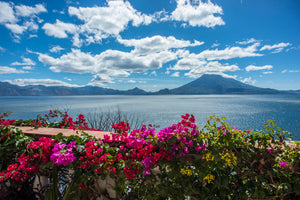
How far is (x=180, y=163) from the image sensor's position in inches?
46.0

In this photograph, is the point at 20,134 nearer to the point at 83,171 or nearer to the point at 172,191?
the point at 83,171

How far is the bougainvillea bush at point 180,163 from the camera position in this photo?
109 centimetres

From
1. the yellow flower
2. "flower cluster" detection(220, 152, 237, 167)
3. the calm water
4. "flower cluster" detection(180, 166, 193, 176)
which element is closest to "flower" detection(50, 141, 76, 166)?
"flower cluster" detection(180, 166, 193, 176)

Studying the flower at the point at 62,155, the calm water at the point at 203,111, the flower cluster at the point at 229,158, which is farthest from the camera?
the calm water at the point at 203,111

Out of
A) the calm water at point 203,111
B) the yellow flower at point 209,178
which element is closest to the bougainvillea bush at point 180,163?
the yellow flower at point 209,178

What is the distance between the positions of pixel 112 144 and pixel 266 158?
3.96 feet

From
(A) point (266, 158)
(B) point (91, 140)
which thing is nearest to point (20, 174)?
(B) point (91, 140)

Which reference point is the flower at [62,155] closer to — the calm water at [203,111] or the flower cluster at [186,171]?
the flower cluster at [186,171]

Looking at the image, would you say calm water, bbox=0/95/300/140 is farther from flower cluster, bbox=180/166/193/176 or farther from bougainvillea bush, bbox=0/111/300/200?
flower cluster, bbox=180/166/193/176

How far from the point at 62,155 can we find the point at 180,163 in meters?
0.94

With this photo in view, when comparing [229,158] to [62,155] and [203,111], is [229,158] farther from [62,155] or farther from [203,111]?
[203,111]

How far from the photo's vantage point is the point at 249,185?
1.12 m

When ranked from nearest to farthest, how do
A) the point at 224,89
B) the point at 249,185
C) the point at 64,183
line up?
the point at 249,185, the point at 64,183, the point at 224,89

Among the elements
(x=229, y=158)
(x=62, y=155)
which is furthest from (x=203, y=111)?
(x=62, y=155)
